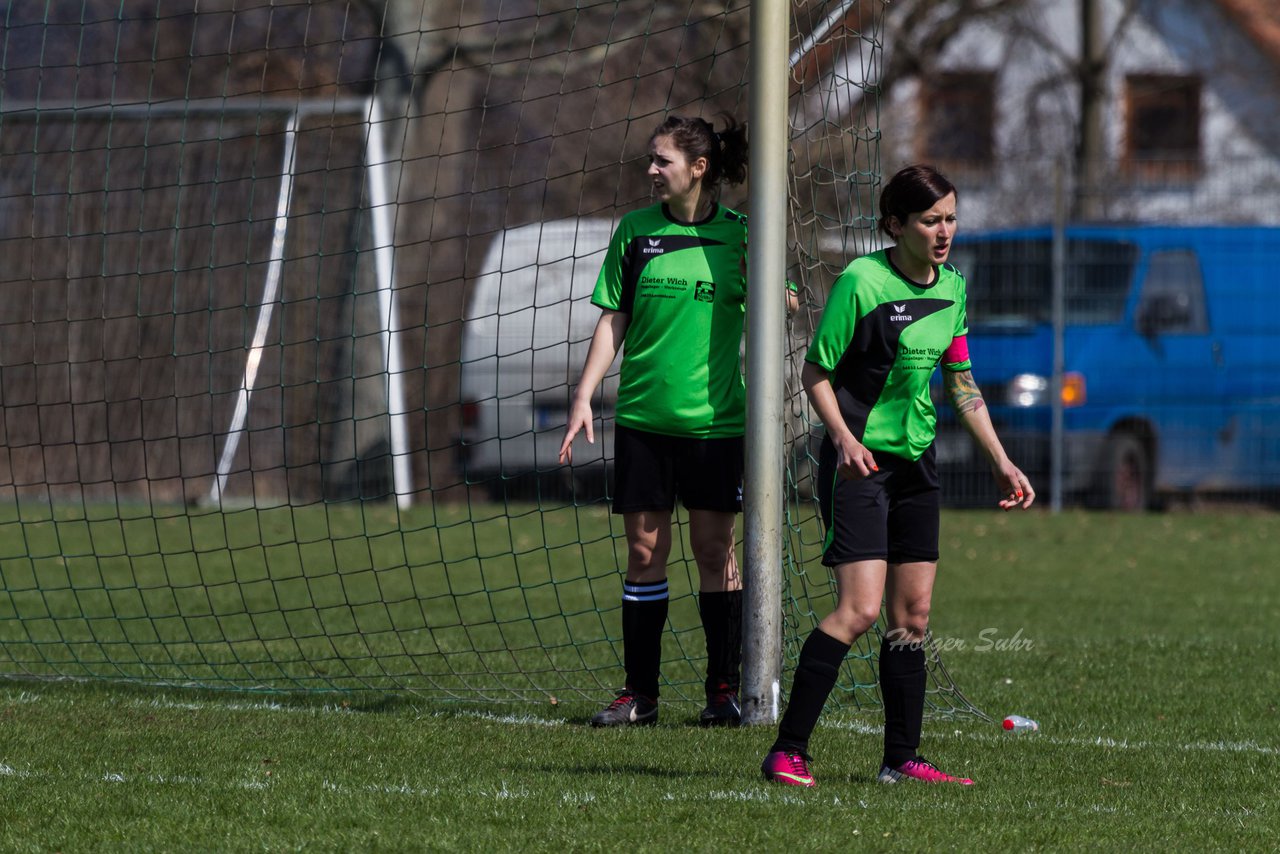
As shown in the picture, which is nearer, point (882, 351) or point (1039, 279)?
point (882, 351)

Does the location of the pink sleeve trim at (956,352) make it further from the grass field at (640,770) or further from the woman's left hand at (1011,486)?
the grass field at (640,770)

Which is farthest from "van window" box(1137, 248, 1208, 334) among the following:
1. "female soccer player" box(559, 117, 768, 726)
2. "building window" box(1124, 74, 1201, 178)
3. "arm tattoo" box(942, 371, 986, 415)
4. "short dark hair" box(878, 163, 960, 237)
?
"building window" box(1124, 74, 1201, 178)

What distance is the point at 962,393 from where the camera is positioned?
475cm

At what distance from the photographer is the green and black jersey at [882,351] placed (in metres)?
4.49

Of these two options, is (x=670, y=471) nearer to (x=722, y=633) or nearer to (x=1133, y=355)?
(x=722, y=633)

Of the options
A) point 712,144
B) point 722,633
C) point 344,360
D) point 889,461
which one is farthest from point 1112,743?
point 344,360

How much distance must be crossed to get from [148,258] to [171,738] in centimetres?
1001

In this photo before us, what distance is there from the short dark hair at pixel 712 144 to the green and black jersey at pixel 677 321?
0.19 metres

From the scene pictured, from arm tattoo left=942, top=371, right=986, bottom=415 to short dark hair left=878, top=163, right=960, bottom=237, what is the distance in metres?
0.50

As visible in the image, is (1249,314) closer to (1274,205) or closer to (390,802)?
(1274,205)

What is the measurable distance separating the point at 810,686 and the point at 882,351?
894mm

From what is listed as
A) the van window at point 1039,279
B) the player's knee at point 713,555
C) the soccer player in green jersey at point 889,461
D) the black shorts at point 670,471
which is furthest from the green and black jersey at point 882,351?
the van window at point 1039,279

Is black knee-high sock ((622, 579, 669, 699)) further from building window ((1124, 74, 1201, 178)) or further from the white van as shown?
building window ((1124, 74, 1201, 178))

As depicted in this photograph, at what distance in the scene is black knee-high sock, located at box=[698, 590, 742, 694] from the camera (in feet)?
18.5
